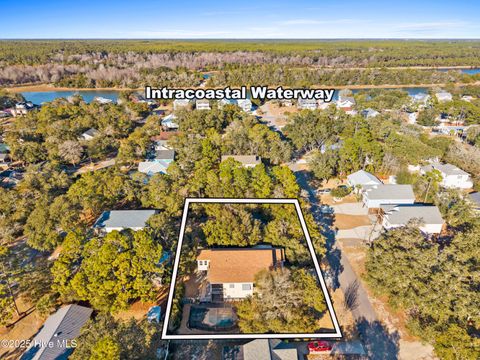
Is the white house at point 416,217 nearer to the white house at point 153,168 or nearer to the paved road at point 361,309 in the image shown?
the paved road at point 361,309

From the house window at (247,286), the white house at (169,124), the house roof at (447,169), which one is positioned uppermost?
the white house at (169,124)

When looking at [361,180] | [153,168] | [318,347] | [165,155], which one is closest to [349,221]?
[361,180]

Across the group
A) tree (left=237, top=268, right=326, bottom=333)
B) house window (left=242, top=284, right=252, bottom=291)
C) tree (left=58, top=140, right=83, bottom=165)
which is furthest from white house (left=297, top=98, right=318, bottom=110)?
tree (left=237, top=268, right=326, bottom=333)

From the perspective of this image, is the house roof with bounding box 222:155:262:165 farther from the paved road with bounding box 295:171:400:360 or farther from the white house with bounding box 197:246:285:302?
the white house with bounding box 197:246:285:302

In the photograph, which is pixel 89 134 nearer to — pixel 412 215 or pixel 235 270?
pixel 235 270

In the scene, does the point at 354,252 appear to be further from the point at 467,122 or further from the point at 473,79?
the point at 473,79

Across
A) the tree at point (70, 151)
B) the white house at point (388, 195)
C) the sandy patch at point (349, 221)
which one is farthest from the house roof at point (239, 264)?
the tree at point (70, 151)
